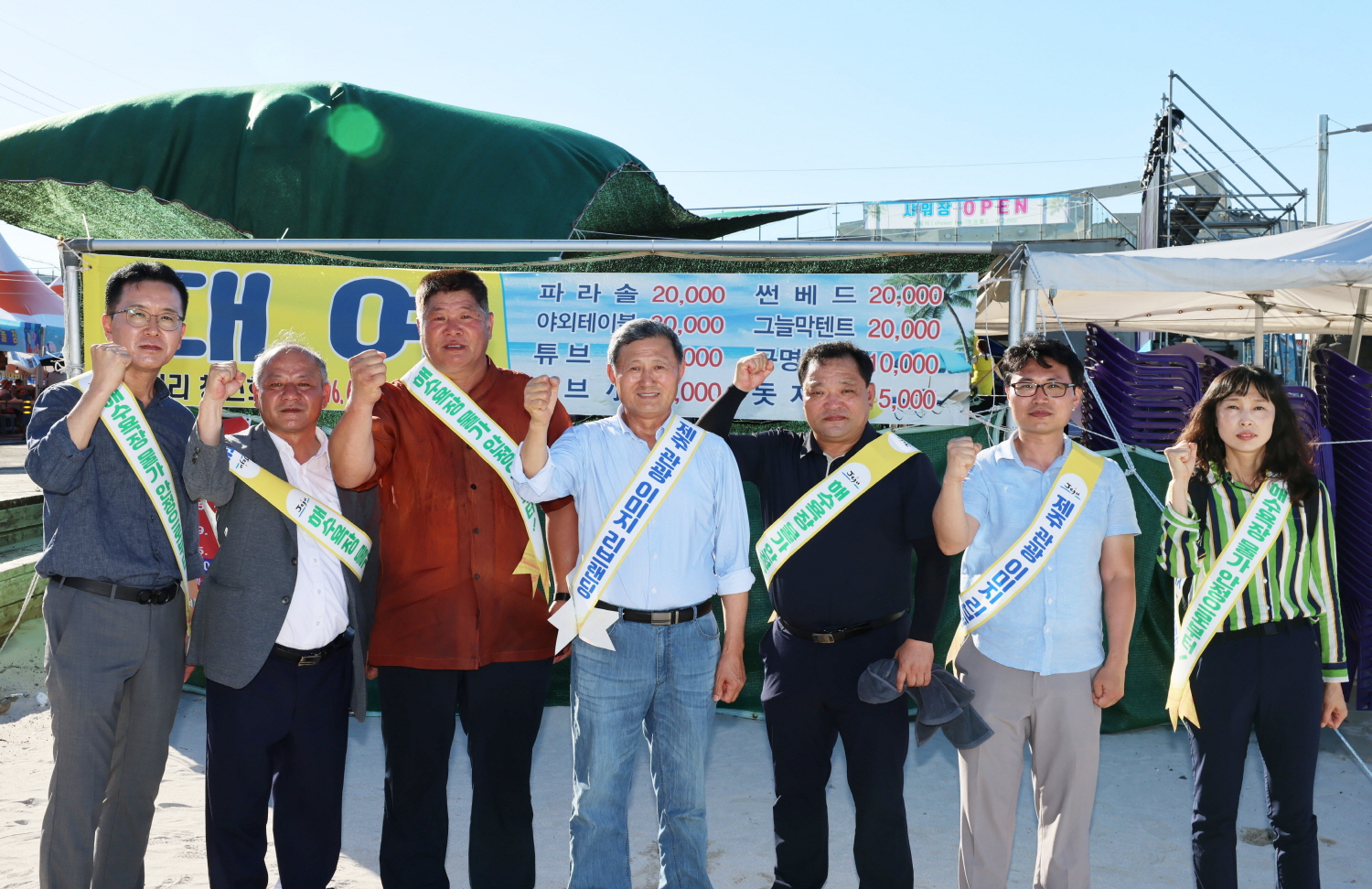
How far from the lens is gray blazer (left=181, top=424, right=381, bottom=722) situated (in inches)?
105

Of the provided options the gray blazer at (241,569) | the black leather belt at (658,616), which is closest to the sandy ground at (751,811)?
the gray blazer at (241,569)

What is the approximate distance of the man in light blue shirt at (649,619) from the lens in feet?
8.72

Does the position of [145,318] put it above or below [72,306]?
below

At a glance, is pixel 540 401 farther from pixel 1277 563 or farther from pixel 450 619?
pixel 1277 563

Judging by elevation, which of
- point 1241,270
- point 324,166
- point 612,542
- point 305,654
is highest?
point 324,166

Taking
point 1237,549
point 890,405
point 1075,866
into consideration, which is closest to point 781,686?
point 1075,866

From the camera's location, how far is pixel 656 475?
8.96ft

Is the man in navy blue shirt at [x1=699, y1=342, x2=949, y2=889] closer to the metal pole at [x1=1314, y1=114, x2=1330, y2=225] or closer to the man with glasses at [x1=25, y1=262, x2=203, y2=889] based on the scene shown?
the man with glasses at [x1=25, y1=262, x2=203, y2=889]

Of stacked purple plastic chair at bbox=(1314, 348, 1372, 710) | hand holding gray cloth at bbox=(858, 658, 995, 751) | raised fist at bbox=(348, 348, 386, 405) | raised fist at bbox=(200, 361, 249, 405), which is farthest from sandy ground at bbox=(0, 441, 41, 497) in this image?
stacked purple plastic chair at bbox=(1314, 348, 1372, 710)

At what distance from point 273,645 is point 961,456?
6.65 ft

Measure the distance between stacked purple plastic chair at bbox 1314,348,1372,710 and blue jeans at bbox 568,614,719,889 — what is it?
354cm

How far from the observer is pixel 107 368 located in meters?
2.55

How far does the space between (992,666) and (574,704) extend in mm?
1239

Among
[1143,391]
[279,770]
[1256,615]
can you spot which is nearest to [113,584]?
[279,770]
